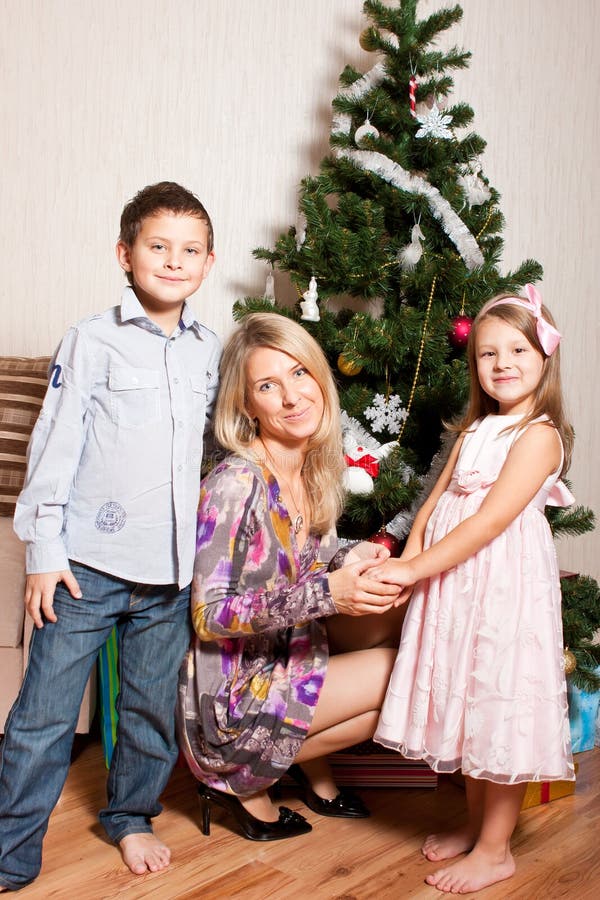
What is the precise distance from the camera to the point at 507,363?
152cm

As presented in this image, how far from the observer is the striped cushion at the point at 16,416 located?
2.13 metres

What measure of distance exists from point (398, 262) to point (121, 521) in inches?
34.1

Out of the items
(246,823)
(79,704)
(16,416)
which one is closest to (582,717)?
(246,823)

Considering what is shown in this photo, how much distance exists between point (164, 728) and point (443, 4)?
217 cm

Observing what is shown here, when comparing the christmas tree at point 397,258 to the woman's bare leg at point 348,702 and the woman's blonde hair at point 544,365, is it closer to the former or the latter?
the woman's blonde hair at point 544,365

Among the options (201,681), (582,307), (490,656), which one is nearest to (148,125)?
(582,307)

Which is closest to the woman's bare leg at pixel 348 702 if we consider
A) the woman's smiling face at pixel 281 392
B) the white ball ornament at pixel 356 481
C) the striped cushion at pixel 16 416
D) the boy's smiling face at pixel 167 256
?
the white ball ornament at pixel 356 481

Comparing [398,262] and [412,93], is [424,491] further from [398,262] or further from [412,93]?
[412,93]

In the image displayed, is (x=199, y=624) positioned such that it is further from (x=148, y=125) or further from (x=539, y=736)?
(x=148, y=125)

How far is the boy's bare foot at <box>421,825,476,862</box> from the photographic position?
1569mm

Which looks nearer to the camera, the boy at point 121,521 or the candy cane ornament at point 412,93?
the boy at point 121,521

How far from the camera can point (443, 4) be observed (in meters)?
2.54

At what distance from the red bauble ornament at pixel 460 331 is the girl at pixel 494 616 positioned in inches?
8.8

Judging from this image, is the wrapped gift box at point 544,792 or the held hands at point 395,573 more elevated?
the held hands at point 395,573
